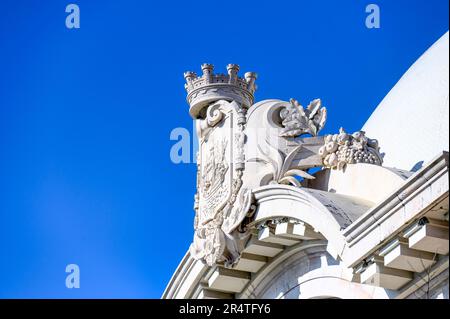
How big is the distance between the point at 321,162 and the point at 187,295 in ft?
11.4

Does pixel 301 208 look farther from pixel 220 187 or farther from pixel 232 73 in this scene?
pixel 232 73

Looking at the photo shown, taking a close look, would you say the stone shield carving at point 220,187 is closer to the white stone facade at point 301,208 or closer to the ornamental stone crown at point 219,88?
the white stone facade at point 301,208

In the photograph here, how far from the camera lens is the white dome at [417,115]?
22.5 meters

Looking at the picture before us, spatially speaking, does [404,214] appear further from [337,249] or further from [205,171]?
[205,171]

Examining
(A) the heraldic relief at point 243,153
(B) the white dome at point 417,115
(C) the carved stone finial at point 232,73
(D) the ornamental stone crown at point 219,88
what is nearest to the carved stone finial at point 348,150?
(A) the heraldic relief at point 243,153

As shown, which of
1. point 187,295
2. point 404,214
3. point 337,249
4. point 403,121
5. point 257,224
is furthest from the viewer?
point 403,121

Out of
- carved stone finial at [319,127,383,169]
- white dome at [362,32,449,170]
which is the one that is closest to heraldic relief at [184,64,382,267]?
carved stone finial at [319,127,383,169]

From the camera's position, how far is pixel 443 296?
17578 millimetres

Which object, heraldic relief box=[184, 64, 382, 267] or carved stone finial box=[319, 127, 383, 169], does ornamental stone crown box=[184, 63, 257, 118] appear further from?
carved stone finial box=[319, 127, 383, 169]

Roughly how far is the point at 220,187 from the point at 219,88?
209 centimetres

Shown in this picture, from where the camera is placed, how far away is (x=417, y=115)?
23969 mm

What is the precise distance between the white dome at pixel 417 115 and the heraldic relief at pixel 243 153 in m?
1.84

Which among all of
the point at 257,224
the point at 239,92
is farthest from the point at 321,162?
the point at 239,92

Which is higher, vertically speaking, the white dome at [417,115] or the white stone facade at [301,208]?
the white dome at [417,115]
